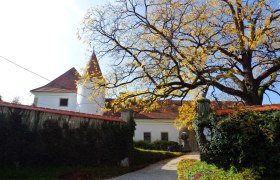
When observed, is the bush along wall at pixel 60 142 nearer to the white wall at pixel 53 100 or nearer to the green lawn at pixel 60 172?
the green lawn at pixel 60 172

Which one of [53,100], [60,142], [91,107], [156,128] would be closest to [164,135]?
[156,128]

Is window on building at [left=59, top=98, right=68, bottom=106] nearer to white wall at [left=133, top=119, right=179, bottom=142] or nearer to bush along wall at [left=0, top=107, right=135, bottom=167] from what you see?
white wall at [left=133, top=119, right=179, bottom=142]

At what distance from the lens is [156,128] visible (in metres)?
32.6

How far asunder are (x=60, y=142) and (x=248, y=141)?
8785mm

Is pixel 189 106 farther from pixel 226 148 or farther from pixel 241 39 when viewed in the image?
pixel 226 148

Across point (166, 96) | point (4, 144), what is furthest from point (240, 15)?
point (4, 144)

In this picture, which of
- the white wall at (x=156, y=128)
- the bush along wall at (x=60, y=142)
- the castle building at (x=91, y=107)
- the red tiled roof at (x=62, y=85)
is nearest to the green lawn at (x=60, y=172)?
the bush along wall at (x=60, y=142)

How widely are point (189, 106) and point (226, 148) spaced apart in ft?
30.3

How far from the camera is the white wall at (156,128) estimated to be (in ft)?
106

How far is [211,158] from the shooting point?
10211mm

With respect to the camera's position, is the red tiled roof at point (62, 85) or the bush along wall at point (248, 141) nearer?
the bush along wall at point (248, 141)

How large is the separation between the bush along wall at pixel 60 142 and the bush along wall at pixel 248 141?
6411mm

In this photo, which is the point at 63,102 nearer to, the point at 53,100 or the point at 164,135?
the point at 53,100

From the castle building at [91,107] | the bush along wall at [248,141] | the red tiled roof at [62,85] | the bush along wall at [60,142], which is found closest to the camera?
the bush along wall at [248,141]
